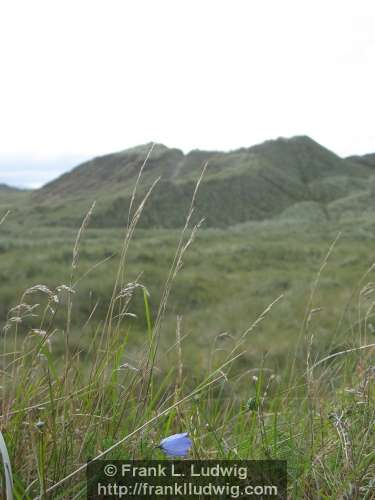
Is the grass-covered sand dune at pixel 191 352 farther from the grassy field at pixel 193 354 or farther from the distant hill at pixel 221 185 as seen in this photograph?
the distant hill at pixel 221 185

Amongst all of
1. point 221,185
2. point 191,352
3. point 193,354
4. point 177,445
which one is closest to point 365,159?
point 221,185

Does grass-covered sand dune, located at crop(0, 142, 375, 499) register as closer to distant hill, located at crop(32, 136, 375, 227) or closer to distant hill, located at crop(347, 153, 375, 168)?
distant hill, located at crop(32, 136, 375, 227)

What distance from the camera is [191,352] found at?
285 inches

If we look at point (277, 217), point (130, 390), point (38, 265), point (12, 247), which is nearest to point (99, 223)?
point (277, 217)

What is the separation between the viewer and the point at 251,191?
40.7 m

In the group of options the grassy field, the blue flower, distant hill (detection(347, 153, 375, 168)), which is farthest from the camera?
distant hill (detection(347, 153, 375, 168))

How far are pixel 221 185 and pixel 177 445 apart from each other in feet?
128

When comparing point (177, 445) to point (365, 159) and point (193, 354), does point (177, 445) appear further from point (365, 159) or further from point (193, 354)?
point (365, 159)

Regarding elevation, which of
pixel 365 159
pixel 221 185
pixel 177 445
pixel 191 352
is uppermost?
pixel 365 159

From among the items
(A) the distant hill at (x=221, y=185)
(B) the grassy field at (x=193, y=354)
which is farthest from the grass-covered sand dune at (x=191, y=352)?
(A) the distant hill at (x=221, y=185)

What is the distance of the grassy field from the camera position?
1.38m

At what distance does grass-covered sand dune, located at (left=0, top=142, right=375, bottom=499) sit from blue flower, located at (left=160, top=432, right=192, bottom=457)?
9cm

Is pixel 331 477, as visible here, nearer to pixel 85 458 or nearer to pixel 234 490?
pixel 234 490

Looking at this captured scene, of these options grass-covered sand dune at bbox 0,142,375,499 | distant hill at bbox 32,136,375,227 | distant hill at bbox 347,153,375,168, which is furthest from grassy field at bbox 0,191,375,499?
distant hill at bbox 347,153,375,168
